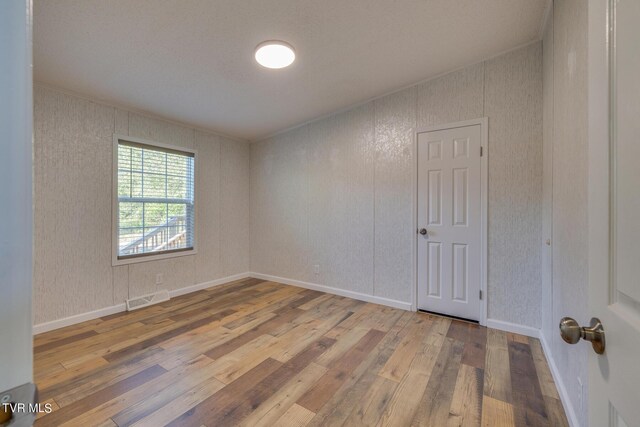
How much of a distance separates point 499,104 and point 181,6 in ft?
9.17

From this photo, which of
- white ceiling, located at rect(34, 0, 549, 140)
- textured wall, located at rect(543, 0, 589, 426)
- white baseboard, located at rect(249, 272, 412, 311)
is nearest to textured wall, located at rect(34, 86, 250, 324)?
white ceiling, located at rect(34, 0, 549, 140)

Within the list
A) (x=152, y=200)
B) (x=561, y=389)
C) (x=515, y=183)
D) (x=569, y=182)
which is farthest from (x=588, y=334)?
(x=152, y=200)

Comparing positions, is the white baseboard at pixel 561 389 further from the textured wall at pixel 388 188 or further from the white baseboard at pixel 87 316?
the white baseboard at pixel 87 316

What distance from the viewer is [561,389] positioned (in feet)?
5.58

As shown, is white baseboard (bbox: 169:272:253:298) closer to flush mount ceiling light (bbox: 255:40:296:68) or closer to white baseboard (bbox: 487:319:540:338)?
flush mount ceiling light (bbox: 255:40:296:68)

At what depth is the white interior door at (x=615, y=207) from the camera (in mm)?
497

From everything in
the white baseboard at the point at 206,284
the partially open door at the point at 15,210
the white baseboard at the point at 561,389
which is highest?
the partially open door at the point at 15,210

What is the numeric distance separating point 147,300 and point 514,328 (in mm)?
3969

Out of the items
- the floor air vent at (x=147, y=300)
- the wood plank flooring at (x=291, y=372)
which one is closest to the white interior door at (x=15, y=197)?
the wood plank flooring at (x=291, y=372)

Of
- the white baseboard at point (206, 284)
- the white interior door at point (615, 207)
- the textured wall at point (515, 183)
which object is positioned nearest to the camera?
the white interior door at point (615, 207)

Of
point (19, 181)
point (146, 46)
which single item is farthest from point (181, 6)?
point (19, 181)

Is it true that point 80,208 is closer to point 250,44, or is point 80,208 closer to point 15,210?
point 250,44

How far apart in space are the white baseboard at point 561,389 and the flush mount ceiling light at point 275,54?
304cm

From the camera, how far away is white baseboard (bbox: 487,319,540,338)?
97.2 inches
